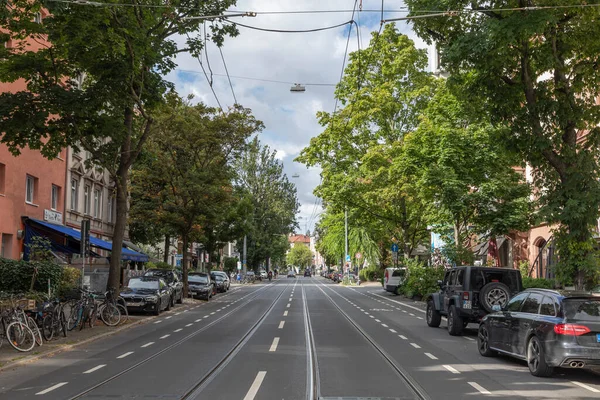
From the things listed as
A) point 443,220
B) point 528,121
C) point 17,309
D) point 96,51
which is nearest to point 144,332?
point 17,309

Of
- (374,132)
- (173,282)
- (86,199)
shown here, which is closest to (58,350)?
(173,282)

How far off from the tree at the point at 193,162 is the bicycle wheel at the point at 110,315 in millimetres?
13961

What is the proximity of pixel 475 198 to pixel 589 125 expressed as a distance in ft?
31.4

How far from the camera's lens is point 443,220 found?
29375 mm

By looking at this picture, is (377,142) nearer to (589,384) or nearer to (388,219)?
(388,219)

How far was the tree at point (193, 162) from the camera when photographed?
3294 cm

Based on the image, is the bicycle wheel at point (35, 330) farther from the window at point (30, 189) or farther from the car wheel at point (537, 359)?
the window at point (30, 189)

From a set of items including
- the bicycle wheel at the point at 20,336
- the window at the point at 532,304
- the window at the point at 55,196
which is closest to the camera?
the window at the point at 532,304

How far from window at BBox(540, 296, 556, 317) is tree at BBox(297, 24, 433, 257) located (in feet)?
81.9

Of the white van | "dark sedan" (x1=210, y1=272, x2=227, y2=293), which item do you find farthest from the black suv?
"dark sedan" (x1=210, y1=272, x2=227, y2=293)

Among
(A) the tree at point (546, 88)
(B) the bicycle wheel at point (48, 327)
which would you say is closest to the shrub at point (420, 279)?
(A) the tree at point (546, 88)

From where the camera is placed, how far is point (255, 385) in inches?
357

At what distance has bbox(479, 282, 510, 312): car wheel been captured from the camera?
15.6 metres

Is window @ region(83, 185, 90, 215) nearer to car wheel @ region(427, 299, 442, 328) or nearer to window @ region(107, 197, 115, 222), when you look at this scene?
window @ region(107, 197, 115, 222)
